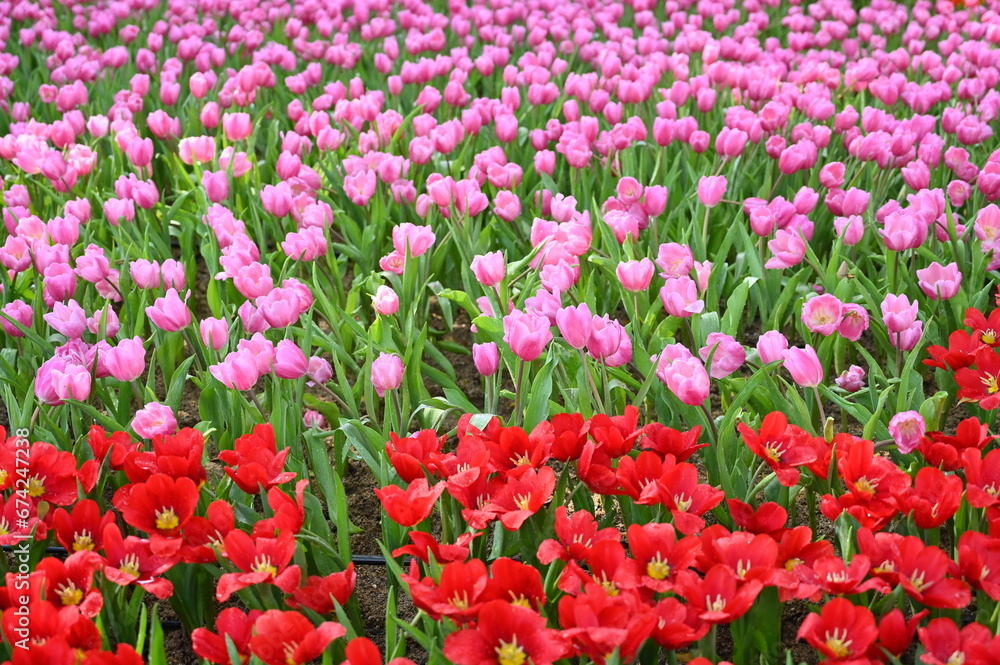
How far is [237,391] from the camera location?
170 centimetres

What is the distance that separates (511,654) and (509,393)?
2.59 ft

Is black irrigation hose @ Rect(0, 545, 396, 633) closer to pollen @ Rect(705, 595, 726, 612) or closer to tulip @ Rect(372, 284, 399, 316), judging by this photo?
tulip @ Rect(372, 284, 399, 316)

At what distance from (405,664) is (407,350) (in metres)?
0.86

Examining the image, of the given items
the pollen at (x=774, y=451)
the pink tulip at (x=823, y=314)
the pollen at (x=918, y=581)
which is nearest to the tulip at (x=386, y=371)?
the pollen at (x=774, y=451)

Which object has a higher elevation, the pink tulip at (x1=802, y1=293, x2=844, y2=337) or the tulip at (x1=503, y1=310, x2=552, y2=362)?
the tulip at (x1=503, y1=310, x2=552, y2=362)

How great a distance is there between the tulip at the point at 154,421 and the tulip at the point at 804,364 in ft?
3.33

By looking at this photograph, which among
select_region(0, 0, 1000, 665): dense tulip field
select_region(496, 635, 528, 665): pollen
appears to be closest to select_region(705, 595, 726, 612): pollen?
select_region(0, 0, 1000, 665): dense tulip field

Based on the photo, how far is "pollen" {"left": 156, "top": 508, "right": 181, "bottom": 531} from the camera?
54.1 inches

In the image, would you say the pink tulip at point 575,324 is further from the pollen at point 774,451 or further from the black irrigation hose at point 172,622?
the black irrigation hose at point 172,622

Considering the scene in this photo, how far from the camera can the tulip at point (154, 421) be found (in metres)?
1.59

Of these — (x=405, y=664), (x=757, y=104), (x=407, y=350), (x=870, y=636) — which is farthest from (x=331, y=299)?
(x=757, y=104)

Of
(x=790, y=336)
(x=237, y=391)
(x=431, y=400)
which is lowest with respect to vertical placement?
(x=790, y=336)

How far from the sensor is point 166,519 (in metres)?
1.38

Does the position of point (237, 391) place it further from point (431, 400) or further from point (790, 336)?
point (790, 336)
